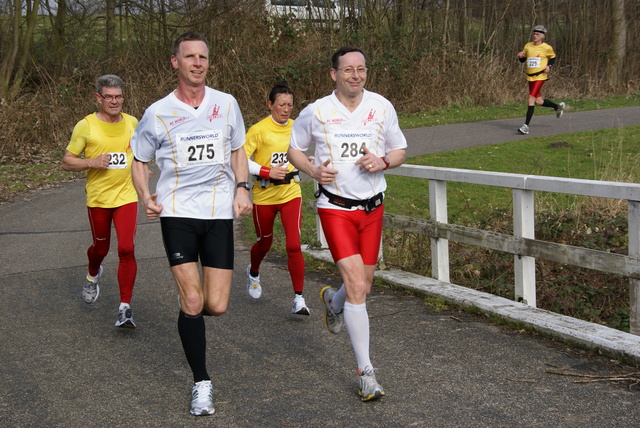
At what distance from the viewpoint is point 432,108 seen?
24688mm

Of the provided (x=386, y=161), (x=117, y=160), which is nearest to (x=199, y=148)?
(x=386, y=161)

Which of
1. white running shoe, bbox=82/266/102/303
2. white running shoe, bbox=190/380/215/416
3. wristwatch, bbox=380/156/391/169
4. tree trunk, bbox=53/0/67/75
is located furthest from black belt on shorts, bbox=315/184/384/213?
tree trunk, bbox=53/0/67/75

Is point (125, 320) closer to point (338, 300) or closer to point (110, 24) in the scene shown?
point (338, 300)

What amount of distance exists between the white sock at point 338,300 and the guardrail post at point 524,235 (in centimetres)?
177

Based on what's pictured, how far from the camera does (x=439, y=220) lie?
7.79 meters

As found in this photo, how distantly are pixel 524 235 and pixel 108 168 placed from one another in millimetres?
3545

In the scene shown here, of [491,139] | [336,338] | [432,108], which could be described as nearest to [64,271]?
[336,338]

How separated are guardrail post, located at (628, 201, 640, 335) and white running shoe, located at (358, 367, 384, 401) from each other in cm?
197

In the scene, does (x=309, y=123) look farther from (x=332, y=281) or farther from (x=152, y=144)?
(x=332, y=281)

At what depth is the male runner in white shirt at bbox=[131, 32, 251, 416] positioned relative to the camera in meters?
4.91

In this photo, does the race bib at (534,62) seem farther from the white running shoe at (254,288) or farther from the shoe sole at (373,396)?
the shoe sole at (373,396)

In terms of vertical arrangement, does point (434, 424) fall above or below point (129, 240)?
below

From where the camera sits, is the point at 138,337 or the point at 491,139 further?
the point at 491,139

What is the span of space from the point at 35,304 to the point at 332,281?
2921 millimetres
